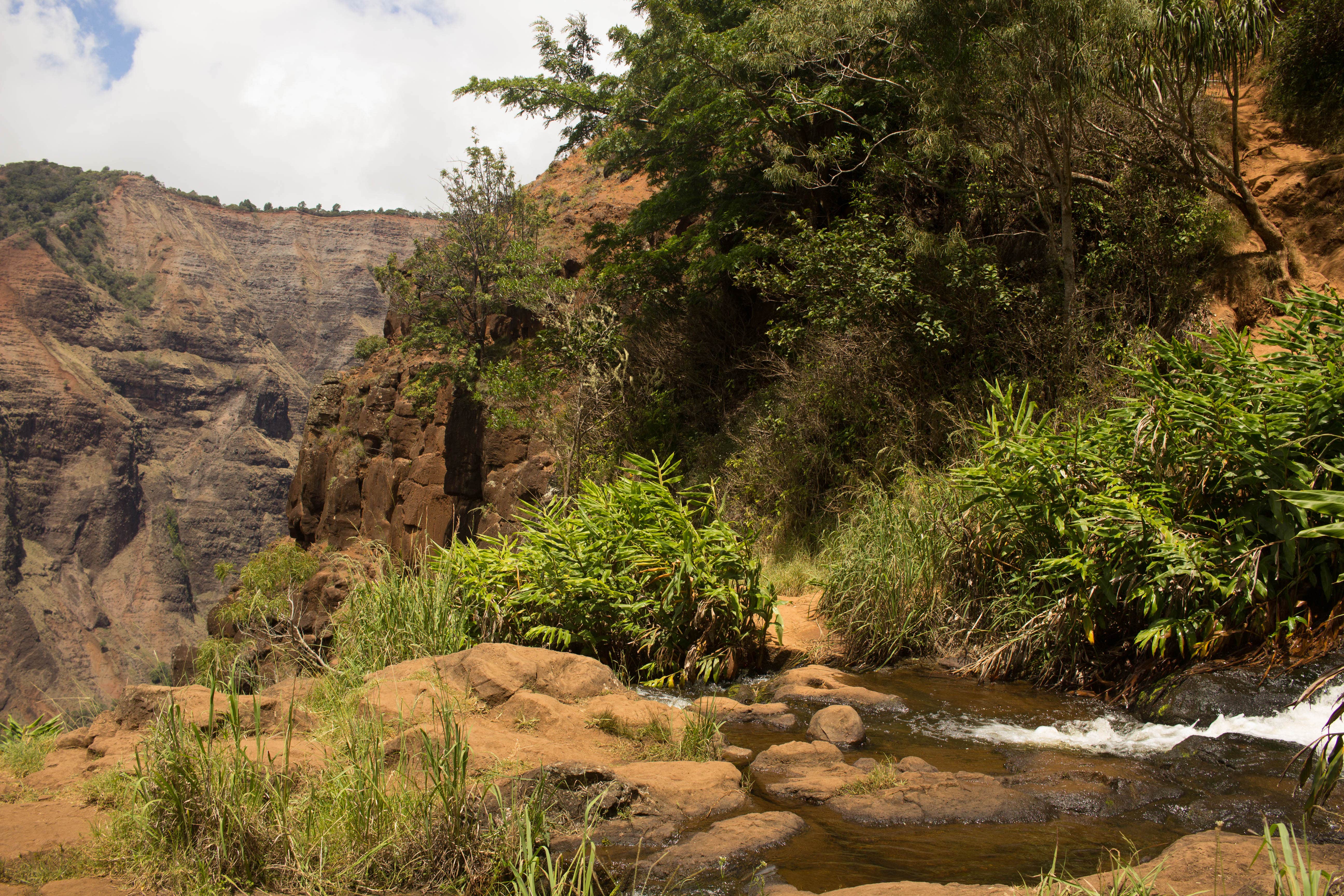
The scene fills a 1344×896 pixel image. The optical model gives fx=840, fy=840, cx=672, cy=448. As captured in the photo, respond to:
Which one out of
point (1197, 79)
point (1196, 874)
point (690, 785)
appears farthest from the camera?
point (1197, 79)

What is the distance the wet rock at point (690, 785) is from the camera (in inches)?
154

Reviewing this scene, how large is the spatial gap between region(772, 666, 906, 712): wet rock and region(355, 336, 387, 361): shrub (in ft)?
94.6

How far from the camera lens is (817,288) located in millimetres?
12414

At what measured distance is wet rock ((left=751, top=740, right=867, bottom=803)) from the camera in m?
4.16

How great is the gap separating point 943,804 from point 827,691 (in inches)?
92.3

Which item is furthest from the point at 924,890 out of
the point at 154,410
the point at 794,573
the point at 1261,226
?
the point at 154,410

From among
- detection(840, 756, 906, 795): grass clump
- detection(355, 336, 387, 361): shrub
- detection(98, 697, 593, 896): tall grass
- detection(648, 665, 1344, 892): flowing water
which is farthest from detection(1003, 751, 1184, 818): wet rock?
detection(355, 336, 387, 361): shrub

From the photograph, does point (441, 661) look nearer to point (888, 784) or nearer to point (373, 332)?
point (888, 784)

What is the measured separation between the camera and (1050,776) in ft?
13.8

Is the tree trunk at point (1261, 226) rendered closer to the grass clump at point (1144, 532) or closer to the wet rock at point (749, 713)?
the grass clump at point (1144, 532)

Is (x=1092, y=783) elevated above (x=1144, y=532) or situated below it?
below

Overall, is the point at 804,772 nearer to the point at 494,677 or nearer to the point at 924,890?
the point at 924,890

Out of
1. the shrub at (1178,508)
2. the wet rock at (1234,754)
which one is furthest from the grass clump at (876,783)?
the shrub at (1178,508)

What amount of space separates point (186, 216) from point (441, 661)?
12004 centimetres
